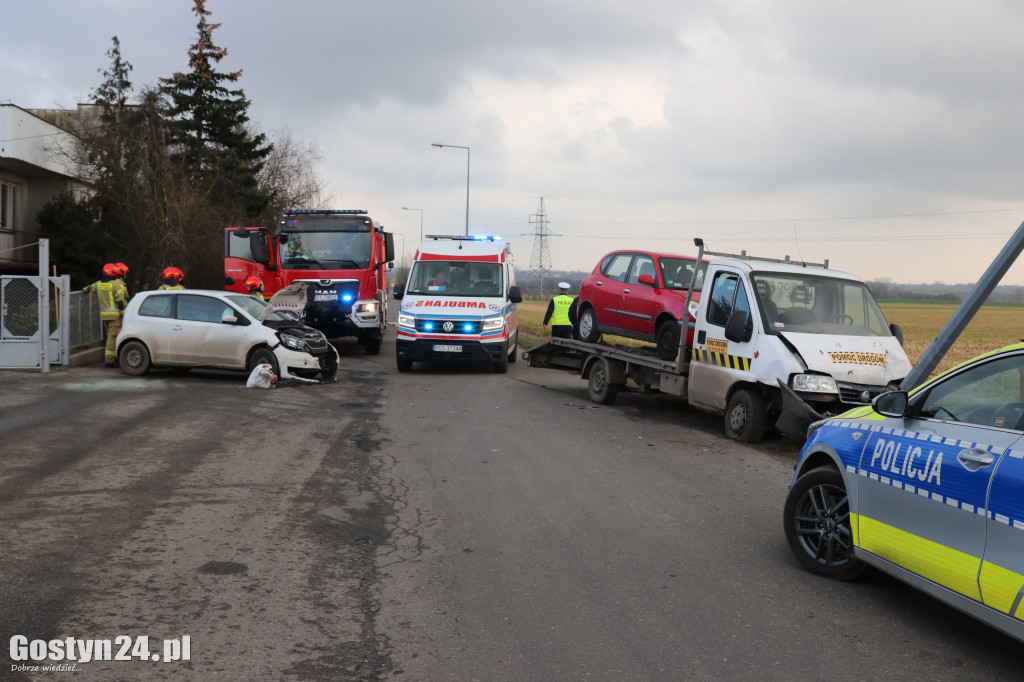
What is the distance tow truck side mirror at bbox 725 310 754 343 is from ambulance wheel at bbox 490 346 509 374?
7399mm

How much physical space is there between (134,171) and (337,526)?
28.2m

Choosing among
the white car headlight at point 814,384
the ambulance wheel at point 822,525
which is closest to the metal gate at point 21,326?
the white car headlight at point 814,384

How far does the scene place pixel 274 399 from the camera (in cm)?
1305

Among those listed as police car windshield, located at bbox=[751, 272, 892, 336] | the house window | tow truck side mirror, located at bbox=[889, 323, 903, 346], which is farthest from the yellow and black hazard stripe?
the house window

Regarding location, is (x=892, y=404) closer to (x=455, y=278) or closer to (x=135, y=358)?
(x=455, y=278)

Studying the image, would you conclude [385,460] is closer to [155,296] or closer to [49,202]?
[155,296]

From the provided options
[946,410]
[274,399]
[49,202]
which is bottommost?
[274,399]

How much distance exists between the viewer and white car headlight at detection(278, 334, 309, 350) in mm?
14898

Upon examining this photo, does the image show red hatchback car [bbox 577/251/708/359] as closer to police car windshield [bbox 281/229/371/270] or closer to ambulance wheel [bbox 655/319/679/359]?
ambulance wheel [bbox 655/319/679/359]

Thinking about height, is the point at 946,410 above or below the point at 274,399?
above

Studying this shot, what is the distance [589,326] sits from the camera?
14.8 meters

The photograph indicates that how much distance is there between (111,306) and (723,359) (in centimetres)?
1240

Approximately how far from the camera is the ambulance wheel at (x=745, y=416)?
980 cm

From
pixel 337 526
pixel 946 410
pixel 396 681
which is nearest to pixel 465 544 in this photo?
pixel 337 526
